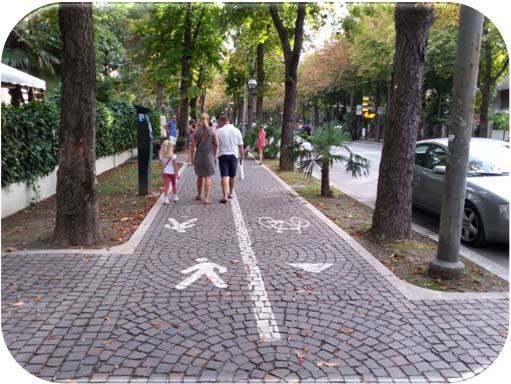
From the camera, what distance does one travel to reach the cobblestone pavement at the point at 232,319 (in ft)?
10.9

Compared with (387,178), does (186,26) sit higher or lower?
higher

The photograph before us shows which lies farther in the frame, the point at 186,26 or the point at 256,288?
the point at 186,26

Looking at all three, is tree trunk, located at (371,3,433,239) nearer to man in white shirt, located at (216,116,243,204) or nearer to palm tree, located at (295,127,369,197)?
palm tree, located at (295,127,369,197)

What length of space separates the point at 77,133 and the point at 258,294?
3.26 metres

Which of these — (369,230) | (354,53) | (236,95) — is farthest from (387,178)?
(354,53)

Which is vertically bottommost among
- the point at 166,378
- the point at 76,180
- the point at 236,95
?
the point at 166,378

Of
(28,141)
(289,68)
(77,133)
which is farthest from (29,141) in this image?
(289,68)

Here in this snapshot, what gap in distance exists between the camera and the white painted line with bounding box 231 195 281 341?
152 inches

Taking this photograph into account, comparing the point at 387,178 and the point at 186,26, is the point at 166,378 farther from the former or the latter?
the point at 186,26

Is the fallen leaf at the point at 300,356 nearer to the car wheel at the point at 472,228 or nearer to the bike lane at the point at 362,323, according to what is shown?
the bike lane at the point at 362,323

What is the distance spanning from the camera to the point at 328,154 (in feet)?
34.4

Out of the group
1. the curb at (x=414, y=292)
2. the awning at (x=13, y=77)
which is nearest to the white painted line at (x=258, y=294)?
the curb at (x=414, y=292)

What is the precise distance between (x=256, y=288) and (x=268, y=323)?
2.70 feet

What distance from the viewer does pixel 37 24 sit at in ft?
69.1
